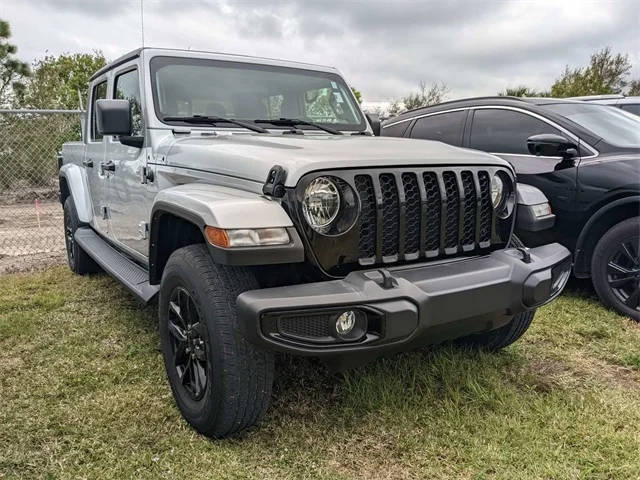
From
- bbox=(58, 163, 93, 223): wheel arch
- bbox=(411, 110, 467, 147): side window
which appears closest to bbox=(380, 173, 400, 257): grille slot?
bbox=(411, 110, 467, 147): side window

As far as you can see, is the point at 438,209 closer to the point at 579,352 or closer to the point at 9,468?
the point at 579,352

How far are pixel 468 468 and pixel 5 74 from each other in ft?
59.4

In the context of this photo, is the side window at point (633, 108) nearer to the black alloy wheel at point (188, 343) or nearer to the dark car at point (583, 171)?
the dark car at point (583, 171)

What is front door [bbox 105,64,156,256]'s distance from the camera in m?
3.36

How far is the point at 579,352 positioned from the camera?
11.4ft

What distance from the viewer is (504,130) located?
4887 mm

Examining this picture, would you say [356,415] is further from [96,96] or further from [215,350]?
[96,96]

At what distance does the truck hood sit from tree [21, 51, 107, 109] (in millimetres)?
13226

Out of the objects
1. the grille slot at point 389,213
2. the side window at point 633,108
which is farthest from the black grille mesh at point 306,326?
the side window at point 633,108

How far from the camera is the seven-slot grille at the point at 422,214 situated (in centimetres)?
223

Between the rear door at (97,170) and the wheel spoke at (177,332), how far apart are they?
6.32ft

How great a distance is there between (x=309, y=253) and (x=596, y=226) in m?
3.09

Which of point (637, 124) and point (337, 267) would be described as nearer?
point (337, 267)

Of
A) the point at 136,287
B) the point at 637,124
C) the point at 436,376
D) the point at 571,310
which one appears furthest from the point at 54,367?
the point at 637,124
